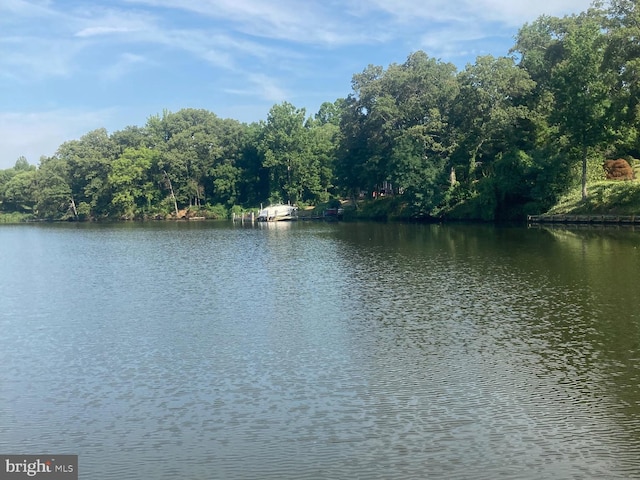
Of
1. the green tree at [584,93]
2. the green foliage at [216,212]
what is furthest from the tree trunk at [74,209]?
the green tree at [584,93]

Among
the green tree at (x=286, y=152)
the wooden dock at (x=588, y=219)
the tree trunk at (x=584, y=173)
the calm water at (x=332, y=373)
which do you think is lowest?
the calm water at (x=332, y=373)

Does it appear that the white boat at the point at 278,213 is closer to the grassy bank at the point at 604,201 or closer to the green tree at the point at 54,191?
the green tree at the point at 54,191

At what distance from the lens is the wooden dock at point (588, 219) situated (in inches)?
2396

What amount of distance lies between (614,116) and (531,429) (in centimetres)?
5428

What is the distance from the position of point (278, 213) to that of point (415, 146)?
33.4 meters

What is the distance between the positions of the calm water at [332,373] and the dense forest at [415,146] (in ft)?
112

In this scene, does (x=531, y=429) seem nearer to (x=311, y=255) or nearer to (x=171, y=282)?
(x=171, y=282)

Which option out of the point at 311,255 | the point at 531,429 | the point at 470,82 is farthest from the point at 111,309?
the point at 470,82

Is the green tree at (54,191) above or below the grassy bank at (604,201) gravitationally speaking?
above

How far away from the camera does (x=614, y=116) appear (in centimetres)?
5881

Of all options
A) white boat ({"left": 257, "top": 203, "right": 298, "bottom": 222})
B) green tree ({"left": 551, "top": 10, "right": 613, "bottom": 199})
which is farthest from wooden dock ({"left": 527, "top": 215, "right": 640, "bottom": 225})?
white boat ({"left": 257, "top": 203, "right": 298, "bottom": 222})

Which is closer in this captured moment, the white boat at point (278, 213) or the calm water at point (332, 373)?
the calm water at point (332, 373)

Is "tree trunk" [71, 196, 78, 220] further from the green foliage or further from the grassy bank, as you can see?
the grassy bank

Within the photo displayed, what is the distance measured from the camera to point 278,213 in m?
110
